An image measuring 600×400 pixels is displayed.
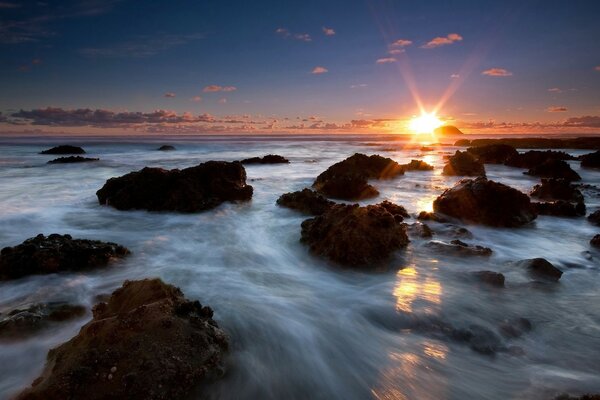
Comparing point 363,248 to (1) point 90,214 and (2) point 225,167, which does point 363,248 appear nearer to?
(2) point 225,167

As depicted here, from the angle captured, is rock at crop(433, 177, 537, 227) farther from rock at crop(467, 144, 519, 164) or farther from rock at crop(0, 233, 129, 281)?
rock at crop(467, 144, 519, 164)

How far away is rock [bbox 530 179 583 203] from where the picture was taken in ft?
31.6

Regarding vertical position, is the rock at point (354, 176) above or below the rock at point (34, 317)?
above

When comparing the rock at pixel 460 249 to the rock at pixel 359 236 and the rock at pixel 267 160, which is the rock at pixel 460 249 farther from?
the rock at pixel 267 160

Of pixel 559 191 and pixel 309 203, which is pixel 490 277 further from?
pixel 559 191

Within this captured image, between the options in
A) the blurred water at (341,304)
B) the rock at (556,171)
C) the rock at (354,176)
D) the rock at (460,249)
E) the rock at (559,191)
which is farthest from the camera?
the rock at (556,171)

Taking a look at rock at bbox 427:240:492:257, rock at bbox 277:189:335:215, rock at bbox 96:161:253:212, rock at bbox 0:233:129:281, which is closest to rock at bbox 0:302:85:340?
rock at bbox 0:233:129:281

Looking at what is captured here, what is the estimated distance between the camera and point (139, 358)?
242cm

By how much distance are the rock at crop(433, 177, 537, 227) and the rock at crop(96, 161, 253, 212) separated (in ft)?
16.9

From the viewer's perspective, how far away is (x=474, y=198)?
7.46 m

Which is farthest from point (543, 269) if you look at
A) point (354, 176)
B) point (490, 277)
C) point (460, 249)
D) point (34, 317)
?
point (354, 176)

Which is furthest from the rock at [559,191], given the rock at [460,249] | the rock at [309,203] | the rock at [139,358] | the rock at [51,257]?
the rock at [51,257]

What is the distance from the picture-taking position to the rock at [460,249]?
18.2 feet

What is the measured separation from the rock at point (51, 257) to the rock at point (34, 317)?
90 centimetres
